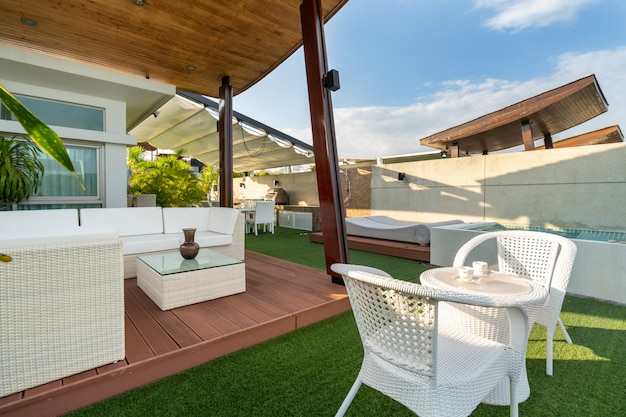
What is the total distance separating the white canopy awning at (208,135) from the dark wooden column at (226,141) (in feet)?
10.8

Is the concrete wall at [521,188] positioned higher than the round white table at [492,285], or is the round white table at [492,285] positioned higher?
the concrete wall at [521,188]

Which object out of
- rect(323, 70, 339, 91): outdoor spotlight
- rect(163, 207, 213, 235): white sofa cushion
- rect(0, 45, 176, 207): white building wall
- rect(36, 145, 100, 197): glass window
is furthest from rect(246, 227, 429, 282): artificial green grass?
rect(36, 145, 100, 197): glass window

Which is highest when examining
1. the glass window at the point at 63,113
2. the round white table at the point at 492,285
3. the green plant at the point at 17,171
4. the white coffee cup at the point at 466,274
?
the glass window at the point at 63,113

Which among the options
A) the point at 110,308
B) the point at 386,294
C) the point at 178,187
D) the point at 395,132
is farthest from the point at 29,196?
the point at 395,132

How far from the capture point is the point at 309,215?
9.81 metres

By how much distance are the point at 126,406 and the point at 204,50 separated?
505cm

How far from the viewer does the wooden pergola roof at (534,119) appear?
6105 mm

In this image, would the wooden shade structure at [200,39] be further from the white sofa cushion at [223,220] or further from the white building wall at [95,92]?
the white sofa cushion at [223,220]

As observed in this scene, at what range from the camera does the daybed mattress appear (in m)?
5.85

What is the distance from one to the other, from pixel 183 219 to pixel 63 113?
10.5 feet

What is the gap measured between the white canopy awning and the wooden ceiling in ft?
11.7

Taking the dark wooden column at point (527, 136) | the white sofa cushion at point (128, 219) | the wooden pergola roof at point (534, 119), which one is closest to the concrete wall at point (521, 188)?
the dark wooden column at point (527, 136)

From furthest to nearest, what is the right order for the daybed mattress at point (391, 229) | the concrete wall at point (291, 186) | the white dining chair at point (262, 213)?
the concrete wall at point (291, 186), the white dining chair at point (262, 213), the daybed mattress at point (391, 229)

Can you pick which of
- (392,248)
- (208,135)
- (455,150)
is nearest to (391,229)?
(392,248)
